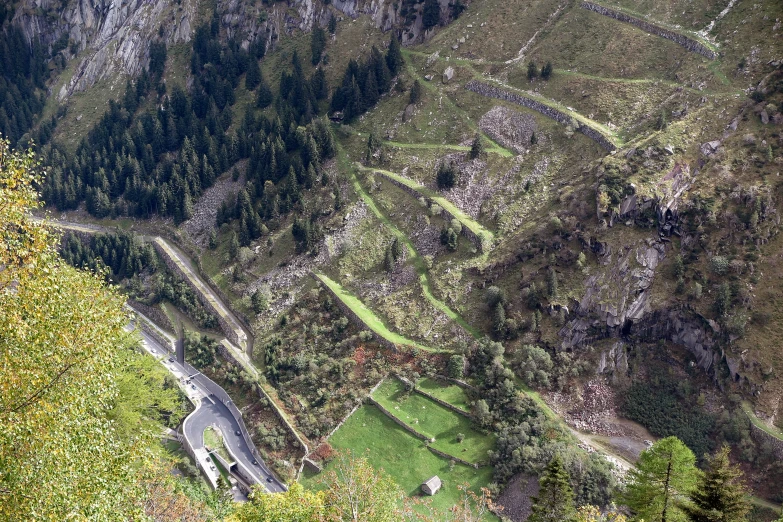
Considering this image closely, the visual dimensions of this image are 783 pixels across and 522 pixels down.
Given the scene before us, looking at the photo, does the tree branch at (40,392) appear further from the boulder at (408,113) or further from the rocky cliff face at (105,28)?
the rocky cliff face at (105,28)

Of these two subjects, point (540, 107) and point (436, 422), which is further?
point (540, 107)

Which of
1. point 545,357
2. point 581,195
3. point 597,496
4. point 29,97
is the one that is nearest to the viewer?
point 597,496

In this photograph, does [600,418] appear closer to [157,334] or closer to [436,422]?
[436,422]

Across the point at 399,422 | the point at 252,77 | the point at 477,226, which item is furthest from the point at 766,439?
the point at 252,77

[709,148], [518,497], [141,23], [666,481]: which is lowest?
[518,497]

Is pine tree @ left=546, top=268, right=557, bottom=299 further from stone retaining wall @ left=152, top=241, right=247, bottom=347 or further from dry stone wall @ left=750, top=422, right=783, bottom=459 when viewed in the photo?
stone retaining wall @ left=152, top=241, right=247, bottom=347

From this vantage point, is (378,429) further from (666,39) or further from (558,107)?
(666,39)

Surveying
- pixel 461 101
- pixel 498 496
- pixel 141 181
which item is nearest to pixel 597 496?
pixel 498 496

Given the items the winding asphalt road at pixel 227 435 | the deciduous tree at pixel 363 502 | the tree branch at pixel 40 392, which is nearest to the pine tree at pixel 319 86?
the winding asphalt road at pixel 227 435
